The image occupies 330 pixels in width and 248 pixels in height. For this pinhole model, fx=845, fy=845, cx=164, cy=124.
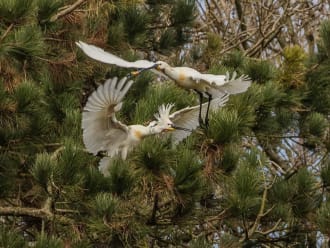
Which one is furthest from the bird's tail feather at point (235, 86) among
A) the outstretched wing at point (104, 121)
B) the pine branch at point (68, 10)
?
the pine branch at point (68, 10)

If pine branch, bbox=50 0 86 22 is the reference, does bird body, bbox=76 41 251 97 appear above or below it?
below

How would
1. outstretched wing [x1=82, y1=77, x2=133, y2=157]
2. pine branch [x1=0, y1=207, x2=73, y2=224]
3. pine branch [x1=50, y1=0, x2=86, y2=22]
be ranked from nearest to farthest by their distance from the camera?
outstretched wing [x1=82, y1=77, x2=133, y2=157] → pine branch [x1=0, y1=207, x2=73, y2=224] → pine branch [x1=50, y1=0, x2=86, y2=22]

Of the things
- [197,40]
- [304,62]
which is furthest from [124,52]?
[197,40]

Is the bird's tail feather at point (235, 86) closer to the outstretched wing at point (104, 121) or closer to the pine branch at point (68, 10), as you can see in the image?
the outstretched wing at point (104, 121)

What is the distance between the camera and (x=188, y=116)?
8.25 ft

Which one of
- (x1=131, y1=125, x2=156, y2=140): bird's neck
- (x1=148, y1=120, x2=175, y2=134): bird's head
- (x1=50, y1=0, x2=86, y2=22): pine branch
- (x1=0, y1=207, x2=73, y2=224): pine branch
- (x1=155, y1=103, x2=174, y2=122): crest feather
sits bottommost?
(x1=0, y1=207, x2=73, y2=224): pine branch

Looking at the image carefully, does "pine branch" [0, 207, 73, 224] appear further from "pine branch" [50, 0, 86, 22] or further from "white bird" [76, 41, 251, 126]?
"pine branch" [50, 0, 86, 22]

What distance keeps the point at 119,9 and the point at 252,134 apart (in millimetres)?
1021

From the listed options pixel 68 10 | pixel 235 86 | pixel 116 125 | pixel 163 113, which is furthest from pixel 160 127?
pixel 68 10

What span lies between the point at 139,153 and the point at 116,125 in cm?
27

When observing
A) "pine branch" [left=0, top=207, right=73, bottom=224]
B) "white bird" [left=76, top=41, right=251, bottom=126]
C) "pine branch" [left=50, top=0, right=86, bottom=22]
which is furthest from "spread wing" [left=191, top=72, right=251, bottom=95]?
"pine branch" [left=50, top=0, right=86, bottom=22]

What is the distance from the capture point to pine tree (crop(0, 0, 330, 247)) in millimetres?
2238

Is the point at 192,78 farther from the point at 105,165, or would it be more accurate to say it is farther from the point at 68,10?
the point at 68,10

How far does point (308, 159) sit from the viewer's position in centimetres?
469
